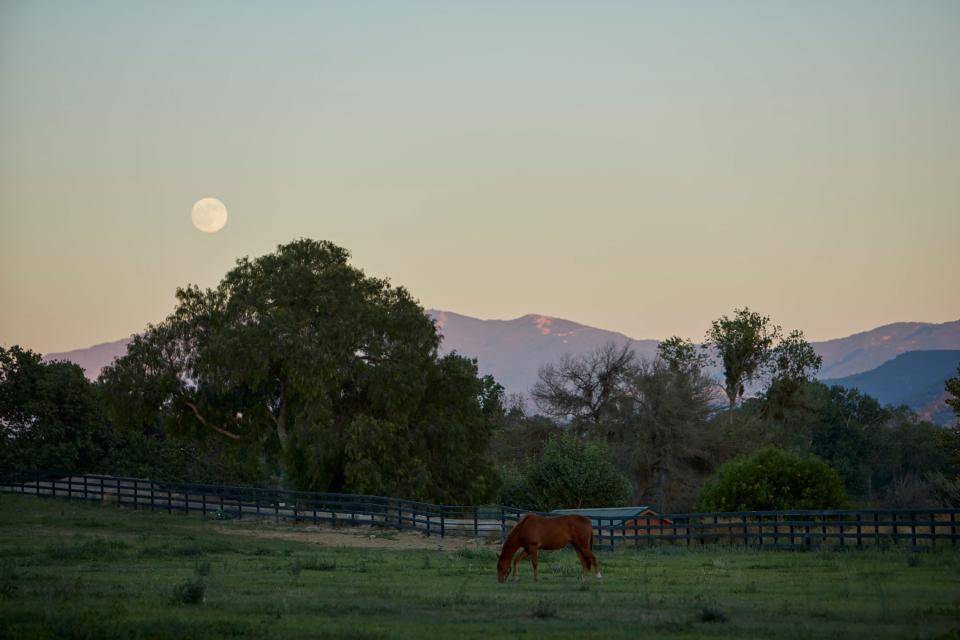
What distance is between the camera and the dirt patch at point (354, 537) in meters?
36.9

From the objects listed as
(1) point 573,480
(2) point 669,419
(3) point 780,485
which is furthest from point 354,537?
(2) point 669,419

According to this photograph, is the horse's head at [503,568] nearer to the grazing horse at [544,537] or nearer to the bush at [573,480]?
the grazing horse at [544,537]

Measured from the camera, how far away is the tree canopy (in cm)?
4897

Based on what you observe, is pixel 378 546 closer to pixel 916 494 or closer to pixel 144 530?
pixel 144 530

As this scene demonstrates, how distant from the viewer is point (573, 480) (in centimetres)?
5362

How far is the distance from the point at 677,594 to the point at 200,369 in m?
34.9

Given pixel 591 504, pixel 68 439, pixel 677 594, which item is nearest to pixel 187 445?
pixel 68 439

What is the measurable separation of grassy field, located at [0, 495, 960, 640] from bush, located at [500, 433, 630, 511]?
2138cm

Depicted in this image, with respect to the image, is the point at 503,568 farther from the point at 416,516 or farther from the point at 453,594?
the point at 416,516

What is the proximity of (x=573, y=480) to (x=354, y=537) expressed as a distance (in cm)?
1684

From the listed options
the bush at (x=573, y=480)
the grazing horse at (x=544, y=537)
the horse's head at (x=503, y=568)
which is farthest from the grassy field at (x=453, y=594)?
the bush at (x=573, y=480)

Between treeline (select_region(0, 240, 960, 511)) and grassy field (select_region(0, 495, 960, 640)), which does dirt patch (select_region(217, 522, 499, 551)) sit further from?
treeline (select_region(0, 240, 960, 511))

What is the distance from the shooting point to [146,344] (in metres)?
51.6

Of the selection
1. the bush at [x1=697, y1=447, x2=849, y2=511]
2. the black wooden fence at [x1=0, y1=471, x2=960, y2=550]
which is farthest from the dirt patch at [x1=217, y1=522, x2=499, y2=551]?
the bush at [x1=697, y1=447, x2=849, y2=511]
